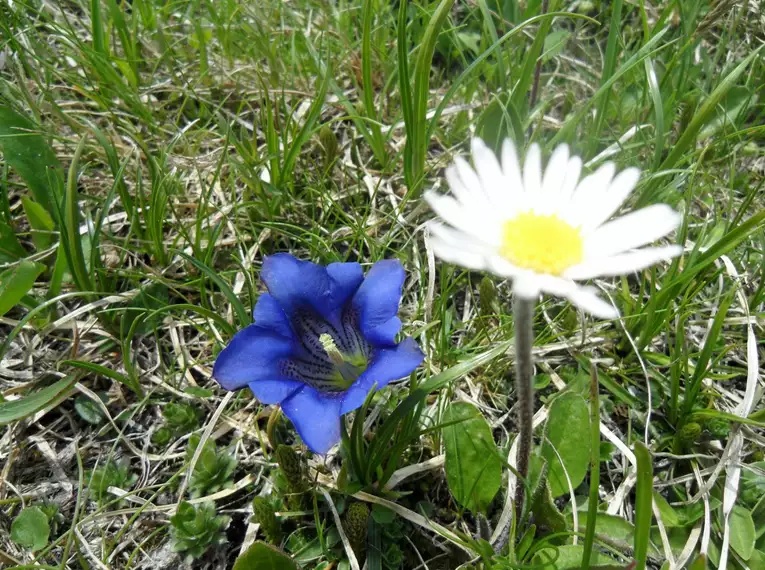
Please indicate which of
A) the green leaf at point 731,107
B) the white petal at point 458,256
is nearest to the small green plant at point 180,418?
the white petal at point 458,256

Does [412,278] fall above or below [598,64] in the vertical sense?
below

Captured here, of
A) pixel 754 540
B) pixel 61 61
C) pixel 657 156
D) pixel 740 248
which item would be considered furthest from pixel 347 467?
pixel 61 61

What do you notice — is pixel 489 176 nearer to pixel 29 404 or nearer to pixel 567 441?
pixel 567 441

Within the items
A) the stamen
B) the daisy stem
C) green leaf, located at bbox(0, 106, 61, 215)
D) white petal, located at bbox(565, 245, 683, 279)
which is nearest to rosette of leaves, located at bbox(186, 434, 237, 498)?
the stamen

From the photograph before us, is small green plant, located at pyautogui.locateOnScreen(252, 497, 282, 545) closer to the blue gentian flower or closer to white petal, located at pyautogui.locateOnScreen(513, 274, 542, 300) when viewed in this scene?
the blue gentian flower

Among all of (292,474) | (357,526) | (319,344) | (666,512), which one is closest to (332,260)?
(319,344)

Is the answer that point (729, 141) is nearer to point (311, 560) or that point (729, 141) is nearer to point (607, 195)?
point (607, 195)

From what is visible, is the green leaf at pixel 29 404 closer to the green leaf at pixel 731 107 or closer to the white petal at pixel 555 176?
the white petal at pixel 555 176
